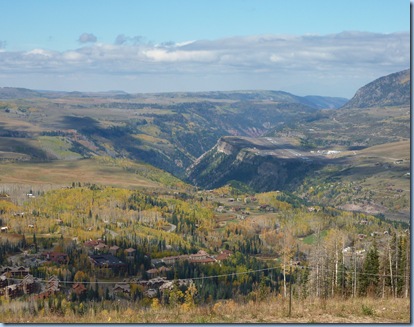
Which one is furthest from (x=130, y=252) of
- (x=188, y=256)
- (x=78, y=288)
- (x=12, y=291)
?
(x=12, y=291)

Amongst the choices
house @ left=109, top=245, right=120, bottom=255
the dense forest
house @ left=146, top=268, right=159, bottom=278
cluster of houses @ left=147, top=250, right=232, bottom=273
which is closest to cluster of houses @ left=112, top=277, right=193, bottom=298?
the dense forest

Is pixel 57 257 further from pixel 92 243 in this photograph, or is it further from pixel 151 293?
pixel 151 293

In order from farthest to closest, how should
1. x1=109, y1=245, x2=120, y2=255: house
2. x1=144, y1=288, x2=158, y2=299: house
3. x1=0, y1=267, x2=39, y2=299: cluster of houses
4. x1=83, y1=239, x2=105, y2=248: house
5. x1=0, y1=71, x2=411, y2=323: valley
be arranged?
x1=83, y1=239, x2=105, y2=248: house < x1=109, y1=245, x2=120, y2=255: house < x1=144, y1=288, x2=158, y2=299: house < x1=0, y1=267, x2=39, y2=299: cluster of houses < x1=0, y1=71, x2=411, y2=323: valley

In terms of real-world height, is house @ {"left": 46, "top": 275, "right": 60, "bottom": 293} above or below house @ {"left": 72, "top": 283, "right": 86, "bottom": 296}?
above

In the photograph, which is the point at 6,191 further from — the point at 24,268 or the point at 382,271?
the point at 382,271

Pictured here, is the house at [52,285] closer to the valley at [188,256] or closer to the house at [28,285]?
the valley at [188,256]

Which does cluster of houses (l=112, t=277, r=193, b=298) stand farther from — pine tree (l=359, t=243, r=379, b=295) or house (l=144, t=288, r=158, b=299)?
pine tree (l=359, t=243, r=379, b=295)

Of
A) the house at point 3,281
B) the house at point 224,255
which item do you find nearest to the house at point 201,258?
the house at point 224,255

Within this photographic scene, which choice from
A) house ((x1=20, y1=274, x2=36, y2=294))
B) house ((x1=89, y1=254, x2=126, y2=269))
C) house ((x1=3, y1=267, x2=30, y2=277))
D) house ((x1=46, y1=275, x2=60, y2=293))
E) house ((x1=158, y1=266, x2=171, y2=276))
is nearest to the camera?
house ((x1=20, y1=274, x2=36, y2=294))

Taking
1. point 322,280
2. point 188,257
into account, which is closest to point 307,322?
point 322,280

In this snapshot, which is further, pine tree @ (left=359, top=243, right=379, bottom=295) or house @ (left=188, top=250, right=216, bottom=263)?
house @ (left=188, top=250, right=216, bottom=263)
